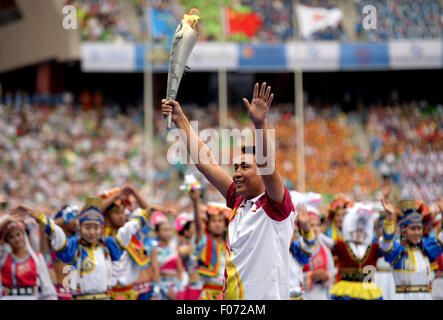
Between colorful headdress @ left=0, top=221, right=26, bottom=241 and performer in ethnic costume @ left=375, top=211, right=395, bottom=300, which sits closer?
colorful headdress @ left=0, top=221, right=26, bottom=241

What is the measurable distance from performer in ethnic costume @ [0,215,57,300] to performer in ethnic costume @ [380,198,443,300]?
407 centimetres

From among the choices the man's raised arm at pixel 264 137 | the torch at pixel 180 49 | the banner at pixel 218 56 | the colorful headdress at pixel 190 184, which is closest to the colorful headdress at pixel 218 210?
the colorful headdress at pixel 190 184

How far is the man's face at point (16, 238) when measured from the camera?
823cm

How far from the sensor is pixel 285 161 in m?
26.1

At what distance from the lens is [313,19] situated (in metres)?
24.8

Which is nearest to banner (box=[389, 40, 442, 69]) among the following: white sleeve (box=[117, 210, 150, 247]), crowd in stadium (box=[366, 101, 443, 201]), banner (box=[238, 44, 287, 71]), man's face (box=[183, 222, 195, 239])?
crowd in stadium (box=[366, 101, 443, 201])

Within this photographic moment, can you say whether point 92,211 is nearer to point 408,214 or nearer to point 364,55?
point 408,214

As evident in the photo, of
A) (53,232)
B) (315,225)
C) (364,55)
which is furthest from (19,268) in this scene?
(364,55)

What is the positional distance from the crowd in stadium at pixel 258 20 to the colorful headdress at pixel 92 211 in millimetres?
18243

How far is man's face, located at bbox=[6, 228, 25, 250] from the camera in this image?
823 centimetres

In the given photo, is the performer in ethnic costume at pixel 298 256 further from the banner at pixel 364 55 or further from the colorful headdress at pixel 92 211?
the banner at pixel 364 55

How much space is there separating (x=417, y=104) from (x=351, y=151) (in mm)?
5293

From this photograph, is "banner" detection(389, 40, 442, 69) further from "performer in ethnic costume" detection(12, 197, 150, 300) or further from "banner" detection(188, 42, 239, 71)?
"performer in ethnic costume" detection(12, 197, 150, 300)

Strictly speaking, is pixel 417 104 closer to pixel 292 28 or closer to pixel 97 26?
pixel 292 28
